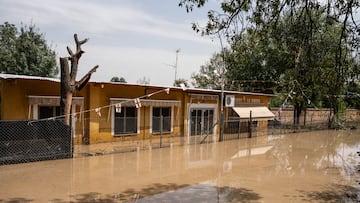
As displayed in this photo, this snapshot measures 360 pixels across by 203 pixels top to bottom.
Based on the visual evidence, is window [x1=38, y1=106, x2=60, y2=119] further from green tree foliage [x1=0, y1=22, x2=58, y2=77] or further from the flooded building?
green tree foliage [x1=0, y1=22, x2=58, y2=77]

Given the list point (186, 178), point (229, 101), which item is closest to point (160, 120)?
point (229, 101)

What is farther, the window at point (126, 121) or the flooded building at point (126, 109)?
the window at point (126, 121)

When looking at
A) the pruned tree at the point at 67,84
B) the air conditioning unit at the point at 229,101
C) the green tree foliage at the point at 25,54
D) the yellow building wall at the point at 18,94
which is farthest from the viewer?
the green tree foliage at the point at 25,54

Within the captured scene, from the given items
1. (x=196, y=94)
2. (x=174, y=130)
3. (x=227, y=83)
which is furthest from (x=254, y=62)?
(x=174, y=130)

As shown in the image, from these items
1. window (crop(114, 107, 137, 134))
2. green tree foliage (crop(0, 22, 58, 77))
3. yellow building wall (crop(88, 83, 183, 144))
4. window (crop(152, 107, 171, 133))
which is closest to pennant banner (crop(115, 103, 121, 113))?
yellow building wall (crop(88, 83, 183, 144))

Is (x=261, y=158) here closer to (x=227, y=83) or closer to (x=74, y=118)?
(x=74, y=118)

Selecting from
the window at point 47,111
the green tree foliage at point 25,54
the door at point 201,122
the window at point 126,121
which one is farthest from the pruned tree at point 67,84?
the green tree foliage at point 25,54

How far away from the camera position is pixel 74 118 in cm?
1548

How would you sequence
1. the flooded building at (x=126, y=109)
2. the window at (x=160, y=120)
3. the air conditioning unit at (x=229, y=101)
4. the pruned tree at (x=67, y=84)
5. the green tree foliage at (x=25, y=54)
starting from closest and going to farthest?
1. the pruned tree at (x=67, y=84)
2. the flooded building at (x=126, y=109)
3. the window at (x=160, y=120)
4. the air conditioning unit at (x=229, y=101)
5. the green tree foliage at (x=25, y=54)

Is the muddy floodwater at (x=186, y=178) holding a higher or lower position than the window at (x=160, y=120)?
lower

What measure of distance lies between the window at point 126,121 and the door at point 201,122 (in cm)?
437

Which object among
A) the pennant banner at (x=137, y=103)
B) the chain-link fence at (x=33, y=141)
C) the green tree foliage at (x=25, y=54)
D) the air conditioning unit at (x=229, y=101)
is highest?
the green tree foliage at (x=25, y=54)

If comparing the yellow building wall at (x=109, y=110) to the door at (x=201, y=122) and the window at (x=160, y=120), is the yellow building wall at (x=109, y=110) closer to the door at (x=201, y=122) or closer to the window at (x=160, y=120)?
the window at (x=160, y=120)

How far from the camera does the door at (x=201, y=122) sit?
2098 cm
